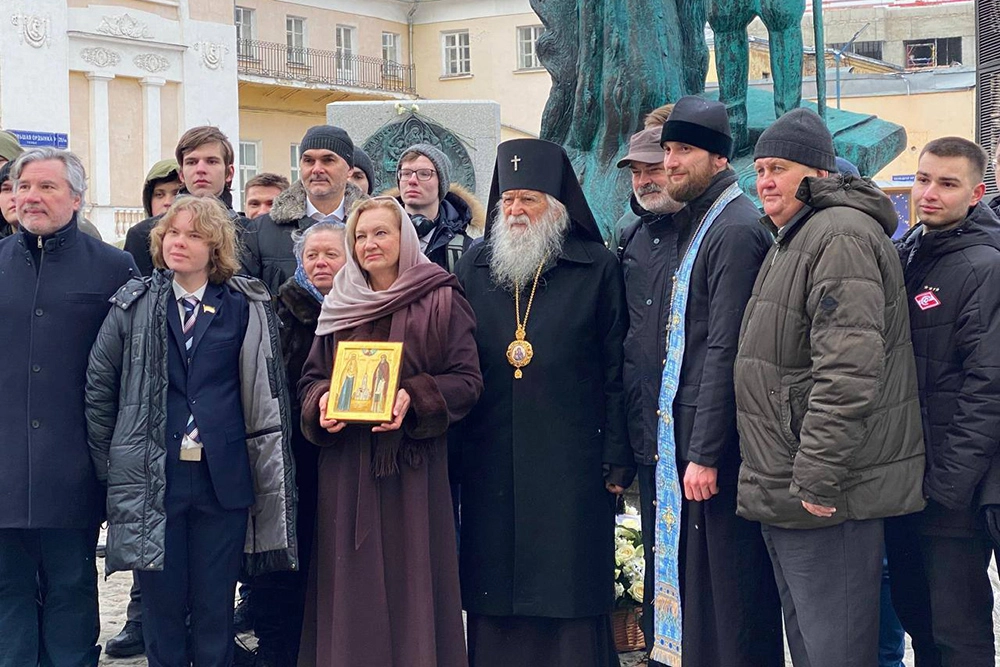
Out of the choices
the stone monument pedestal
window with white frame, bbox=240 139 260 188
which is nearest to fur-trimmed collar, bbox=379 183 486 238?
the stone monument pedestal

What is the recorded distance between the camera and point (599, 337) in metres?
4.59

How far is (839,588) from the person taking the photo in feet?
12.3

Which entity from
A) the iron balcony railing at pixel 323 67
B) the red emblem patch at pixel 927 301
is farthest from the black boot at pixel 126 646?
the iron balcony railing at pixel 323 67

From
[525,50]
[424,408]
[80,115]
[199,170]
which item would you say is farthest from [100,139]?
[424,408]

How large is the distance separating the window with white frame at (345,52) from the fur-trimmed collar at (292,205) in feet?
98.1

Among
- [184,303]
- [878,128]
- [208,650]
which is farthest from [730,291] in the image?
[878,128]

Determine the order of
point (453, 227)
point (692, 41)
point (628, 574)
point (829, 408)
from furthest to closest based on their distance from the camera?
point (692, 41) → point (453, 227) → point (628, 574) → point (829, 408)

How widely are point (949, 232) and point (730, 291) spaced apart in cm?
72

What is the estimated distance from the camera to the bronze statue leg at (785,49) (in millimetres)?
7129

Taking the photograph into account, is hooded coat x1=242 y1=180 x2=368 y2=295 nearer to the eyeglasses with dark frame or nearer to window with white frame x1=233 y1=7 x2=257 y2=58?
the eyeglasses with dark frame

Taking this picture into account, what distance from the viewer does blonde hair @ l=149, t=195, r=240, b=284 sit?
173 inches

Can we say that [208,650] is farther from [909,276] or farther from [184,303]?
[909,276]

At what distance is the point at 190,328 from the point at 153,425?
1.23ft

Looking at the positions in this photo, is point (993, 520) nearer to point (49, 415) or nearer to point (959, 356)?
point (959, 356)
